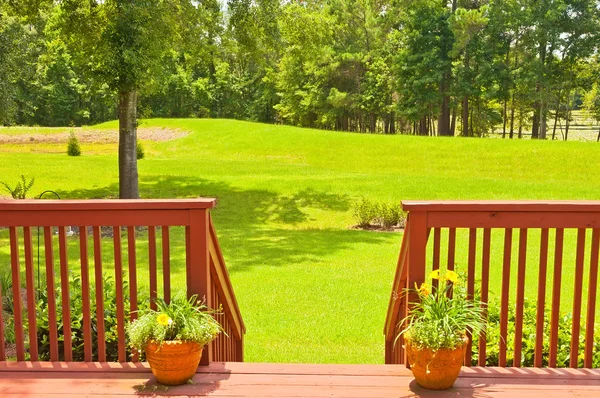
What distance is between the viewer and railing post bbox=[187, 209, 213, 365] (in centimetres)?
333

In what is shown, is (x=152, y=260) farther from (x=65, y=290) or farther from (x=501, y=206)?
(x=501, y=206)

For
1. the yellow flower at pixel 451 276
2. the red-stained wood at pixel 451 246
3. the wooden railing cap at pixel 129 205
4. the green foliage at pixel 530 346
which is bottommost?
the green foliage at pixel 530 346

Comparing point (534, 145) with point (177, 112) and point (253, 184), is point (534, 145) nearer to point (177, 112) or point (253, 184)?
point (253, 184)

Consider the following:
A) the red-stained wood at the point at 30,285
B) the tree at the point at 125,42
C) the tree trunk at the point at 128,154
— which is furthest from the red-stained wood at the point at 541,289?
the tree trunk at the point at 128,154

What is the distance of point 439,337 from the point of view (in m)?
3.00

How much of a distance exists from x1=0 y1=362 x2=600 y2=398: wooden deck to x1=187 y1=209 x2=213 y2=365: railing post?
51 centimetres

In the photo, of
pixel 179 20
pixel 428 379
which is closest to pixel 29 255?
pixel 428 379

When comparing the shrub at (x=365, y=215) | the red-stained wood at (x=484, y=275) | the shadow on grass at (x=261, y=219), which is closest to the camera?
the red-stained wood at (x=484, y=275)

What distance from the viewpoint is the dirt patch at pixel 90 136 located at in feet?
114

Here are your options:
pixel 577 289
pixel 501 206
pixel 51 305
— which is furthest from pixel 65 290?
pixel 577 289

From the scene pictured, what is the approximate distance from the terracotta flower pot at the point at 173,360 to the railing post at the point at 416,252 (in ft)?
4.20

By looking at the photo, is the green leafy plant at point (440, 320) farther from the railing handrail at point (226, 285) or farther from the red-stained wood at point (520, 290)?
the railing handrail at point (226, 285)

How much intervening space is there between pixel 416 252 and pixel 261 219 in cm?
1178

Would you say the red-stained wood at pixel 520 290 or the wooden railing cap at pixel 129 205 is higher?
the wooden railing cap at pixel 129 205
